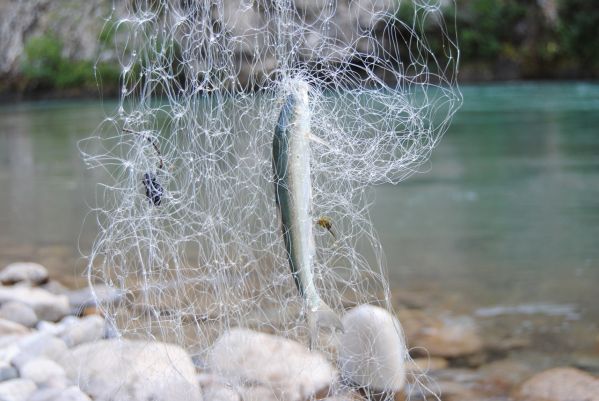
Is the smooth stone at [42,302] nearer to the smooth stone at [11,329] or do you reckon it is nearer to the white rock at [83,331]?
the smooth stone at [11,329]

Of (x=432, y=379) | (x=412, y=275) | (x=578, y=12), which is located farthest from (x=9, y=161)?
(x=578, y=12)

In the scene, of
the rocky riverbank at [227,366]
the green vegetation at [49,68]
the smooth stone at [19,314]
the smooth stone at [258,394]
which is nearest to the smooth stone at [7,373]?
the rocky riverbank at [227,366]

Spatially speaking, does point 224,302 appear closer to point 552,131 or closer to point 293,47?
point 293,47

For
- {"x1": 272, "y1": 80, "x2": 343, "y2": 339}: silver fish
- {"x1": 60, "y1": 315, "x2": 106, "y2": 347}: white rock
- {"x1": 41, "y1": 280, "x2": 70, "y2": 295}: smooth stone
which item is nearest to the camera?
{"x1": 272, "y1": 80, "x2": 343, "y2": 339}: silver fish

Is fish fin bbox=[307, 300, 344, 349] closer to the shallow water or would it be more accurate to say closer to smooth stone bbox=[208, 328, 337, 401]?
smooth stone bbox=[208, 328, 337, 401]

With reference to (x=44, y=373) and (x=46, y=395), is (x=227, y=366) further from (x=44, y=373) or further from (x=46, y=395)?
(x=44, y=373)

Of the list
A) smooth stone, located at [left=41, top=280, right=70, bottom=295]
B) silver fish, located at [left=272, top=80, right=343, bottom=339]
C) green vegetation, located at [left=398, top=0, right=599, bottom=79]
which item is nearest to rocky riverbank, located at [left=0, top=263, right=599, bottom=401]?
smooth stone, located at [left=41, top=280, right=70, bottom=295]
